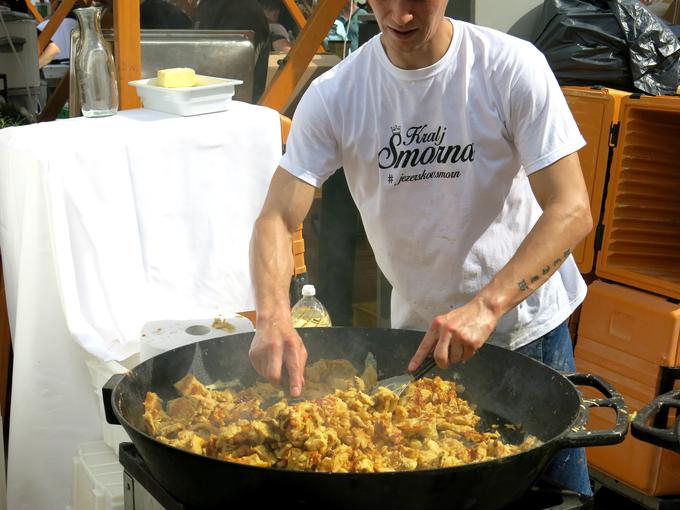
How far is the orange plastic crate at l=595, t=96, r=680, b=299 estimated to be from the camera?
351cm

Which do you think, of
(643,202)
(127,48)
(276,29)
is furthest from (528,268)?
(276,29)

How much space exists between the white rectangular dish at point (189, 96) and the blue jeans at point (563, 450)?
1691mm

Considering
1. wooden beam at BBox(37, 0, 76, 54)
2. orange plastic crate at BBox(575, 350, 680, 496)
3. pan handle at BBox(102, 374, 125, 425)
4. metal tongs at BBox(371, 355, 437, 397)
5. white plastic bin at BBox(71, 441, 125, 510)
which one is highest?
wooden beam at BBox(37, 0, 76, 54)

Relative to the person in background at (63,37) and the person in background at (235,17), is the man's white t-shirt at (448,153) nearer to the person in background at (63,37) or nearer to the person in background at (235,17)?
the person in background at (235,17)

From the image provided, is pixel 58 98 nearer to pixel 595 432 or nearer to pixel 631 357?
pixel 631 357

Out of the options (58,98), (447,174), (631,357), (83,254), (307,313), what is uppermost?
(447,174)

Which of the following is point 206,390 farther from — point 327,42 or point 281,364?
point 327,42

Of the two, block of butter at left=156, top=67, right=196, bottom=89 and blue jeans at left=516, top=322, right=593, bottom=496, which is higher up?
block of butter at left=156, top=67, right=196, bottom=89

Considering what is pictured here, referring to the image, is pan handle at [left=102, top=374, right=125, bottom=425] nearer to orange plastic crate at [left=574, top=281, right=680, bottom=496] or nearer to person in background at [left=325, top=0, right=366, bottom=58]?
orange plastic crate at [left=574, top=281, right=680, bottom=496]

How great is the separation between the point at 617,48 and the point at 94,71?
2258 mm

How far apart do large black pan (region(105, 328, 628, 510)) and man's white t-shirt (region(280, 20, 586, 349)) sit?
0.77 feet

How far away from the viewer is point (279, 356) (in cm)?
168

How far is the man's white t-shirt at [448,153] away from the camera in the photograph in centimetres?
194

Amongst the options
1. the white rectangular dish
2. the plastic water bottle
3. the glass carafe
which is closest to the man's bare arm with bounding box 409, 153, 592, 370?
the plastic water bottle
